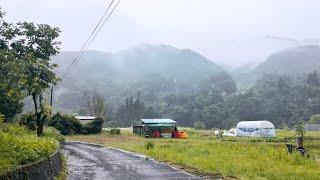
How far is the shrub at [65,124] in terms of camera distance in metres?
71.6

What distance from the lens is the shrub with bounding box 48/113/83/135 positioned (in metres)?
71.6

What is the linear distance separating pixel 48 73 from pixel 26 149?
61.7ft

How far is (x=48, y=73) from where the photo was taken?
1277 inches

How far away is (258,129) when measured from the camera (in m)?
85.7

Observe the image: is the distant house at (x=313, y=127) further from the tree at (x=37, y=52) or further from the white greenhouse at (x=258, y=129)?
the tree at (x=37, y=52)

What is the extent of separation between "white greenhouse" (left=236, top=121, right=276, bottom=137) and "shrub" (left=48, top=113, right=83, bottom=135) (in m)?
32.0

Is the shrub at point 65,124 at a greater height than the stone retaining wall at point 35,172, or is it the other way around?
the shrub at point 65,124

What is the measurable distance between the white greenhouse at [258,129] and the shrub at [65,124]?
3198cm

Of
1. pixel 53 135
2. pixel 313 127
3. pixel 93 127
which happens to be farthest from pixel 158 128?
pixel 313 127

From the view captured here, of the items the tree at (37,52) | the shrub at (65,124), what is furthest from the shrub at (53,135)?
the shrub at (65,124)

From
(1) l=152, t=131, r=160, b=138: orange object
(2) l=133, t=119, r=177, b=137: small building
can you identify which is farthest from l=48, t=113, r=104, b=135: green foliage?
(1) l=152, t=131, r=160, b=138: orange object

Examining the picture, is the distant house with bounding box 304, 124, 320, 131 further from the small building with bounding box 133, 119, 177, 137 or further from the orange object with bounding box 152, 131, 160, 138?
the orange object with bounding box 152, 131, 160, 138

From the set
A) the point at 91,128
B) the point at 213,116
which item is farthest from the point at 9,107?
the point at 213,116

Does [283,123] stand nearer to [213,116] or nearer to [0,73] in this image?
[213,116]
